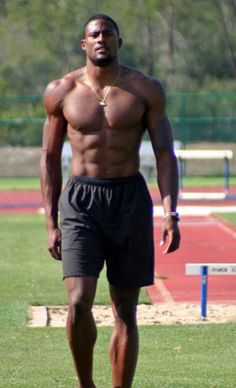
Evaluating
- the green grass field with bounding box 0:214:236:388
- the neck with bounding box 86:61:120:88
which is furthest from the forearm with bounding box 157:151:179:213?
the green grass field with bounding box 0:214:236:388

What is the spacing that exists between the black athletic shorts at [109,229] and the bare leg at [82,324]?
84 millimetres

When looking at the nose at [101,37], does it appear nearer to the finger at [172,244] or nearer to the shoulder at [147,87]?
the shoulder at [147,87]

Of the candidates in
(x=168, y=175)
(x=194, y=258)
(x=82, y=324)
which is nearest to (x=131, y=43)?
(x=194, y=258)

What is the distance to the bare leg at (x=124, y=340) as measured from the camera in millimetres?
7410

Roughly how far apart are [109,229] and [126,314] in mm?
519

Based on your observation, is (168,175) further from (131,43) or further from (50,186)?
(131,43)

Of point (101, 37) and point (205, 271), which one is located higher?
point (101, 37)

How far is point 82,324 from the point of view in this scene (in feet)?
24.0

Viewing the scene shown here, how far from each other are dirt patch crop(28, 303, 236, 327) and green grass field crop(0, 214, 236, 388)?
19 cm

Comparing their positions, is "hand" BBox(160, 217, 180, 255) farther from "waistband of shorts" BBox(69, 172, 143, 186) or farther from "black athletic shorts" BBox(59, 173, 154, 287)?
"waistband of shorts" BBox(69, 172, 143, 186)

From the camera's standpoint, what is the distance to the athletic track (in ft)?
44.1

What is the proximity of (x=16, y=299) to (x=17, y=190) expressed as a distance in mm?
22486

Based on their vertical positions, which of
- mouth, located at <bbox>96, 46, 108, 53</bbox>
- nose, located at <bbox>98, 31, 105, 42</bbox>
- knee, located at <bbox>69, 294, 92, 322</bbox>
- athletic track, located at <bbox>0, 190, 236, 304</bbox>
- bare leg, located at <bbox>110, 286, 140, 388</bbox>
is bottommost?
athletic track, located at <bbox>0, 190, 236, 304</bbox>

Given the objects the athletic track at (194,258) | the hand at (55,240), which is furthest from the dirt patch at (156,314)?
the hand at (55,240)
